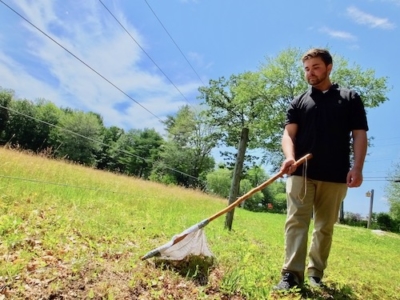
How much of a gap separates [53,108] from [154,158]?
18879mm

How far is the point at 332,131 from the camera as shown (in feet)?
8.55

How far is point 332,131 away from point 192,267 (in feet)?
5.50

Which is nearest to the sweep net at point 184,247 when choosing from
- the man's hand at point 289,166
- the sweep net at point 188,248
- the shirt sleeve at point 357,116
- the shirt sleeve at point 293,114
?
the sweep net at point 188,248

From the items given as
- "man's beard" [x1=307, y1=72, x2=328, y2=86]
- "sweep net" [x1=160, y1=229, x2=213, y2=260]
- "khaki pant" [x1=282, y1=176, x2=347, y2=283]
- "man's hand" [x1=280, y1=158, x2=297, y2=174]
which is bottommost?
"sweep net" [x1=160, y1=229, x2=213, y2=260]

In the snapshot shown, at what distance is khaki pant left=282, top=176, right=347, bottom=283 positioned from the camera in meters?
2.55

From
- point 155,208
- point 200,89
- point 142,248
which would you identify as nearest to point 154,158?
point 200,89

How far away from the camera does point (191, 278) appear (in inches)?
95.7

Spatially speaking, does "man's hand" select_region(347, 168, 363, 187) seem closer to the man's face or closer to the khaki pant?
the khaki pant

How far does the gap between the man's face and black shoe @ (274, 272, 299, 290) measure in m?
1.69

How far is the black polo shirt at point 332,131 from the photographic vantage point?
259 cm

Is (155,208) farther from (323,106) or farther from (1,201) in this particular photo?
(323,106)

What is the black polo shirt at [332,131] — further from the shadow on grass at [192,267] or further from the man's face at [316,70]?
the shadow on grass at [192,267]

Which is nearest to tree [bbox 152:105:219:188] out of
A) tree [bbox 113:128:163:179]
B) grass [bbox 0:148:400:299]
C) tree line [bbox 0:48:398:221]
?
tree line [bbox 0:48:398:221]

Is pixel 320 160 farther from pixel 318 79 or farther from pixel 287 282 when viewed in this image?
pixel 287 282
